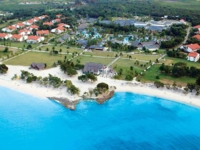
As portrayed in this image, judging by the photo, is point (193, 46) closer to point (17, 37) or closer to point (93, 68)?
point (93, 68)

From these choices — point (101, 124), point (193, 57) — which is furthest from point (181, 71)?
point (101, 124)

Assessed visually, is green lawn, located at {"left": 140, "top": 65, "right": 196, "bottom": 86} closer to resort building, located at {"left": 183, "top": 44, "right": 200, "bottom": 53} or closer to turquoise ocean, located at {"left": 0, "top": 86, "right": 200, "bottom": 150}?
turquoise ocean, located at {"left": 0, "top": 86, "right": 200, "bottom": 150}

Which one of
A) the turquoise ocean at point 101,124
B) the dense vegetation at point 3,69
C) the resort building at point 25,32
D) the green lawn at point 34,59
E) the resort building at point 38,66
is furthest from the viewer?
→ the resort building at point 25,32

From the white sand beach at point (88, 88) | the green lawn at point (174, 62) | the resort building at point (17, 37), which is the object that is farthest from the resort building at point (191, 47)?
the resort building at point (17, 37)

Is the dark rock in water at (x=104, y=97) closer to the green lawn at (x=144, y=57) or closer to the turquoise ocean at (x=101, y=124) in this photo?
the turquoise ocean at (x=101, y=124)

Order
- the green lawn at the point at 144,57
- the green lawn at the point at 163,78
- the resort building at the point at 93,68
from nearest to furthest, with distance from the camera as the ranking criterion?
the green lawn at the point at 163,78
the resort building at the point at 93,68
the green lawn at the point at 144,57

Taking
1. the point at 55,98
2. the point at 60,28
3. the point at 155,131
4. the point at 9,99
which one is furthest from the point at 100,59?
the point at 60,28
